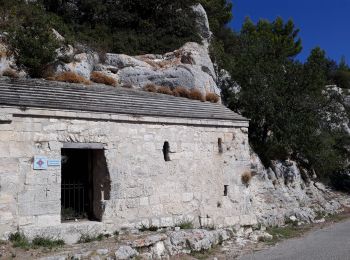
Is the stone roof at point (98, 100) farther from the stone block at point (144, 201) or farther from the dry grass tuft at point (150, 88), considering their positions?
the stone block at point (144, 201)

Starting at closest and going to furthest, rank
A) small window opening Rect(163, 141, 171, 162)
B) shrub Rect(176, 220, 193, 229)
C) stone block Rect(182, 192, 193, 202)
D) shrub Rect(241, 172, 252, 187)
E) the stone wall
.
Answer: the stone wall → shrub Rect(176, 220, 193, 229) → small window opening Rect(163, 141, 171, 162) → stone block Rect(182, 192, 193, 202) → shrub Rect(241, 172, 252, 187)

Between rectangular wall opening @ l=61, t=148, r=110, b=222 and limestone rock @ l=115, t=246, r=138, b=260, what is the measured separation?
1.78m

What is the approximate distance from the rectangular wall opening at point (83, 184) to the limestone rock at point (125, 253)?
1782mm

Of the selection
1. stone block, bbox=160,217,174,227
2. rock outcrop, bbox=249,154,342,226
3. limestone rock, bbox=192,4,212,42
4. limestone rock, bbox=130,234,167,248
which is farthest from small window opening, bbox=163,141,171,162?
limestone rock, bbox=192,4,212,42

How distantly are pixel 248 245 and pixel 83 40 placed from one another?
11010 mm

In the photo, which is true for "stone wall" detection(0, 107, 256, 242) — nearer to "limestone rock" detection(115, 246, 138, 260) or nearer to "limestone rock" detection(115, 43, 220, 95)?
"limestone rock" detection(115, 246, 138, 260)

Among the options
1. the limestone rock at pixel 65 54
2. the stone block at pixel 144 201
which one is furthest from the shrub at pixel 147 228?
the limestone rock at pixel 65 54

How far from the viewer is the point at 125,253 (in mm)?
8922

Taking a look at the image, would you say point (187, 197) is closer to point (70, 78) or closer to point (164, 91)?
point (164, 91)

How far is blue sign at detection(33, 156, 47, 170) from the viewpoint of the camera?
9.43 meters

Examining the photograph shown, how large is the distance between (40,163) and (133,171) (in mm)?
2574

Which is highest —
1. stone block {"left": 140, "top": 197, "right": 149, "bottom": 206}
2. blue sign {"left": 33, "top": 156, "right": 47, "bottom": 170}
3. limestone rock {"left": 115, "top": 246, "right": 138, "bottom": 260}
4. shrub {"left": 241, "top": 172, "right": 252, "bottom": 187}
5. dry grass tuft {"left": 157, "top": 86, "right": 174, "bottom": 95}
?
dry grass tuft {"left": 157, "top": 86, "right": 174, "bottom": 95}

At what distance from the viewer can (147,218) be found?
11.1m

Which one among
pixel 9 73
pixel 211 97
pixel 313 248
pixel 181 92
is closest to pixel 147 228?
pixel 313 248
